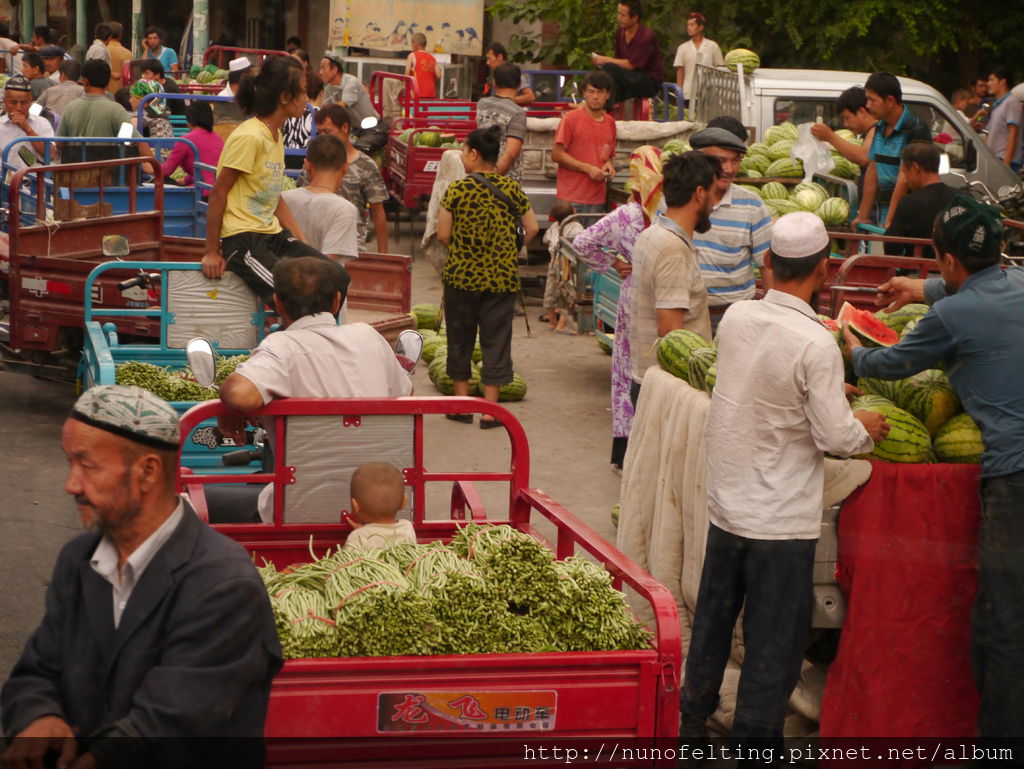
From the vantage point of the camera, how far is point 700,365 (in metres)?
5.71

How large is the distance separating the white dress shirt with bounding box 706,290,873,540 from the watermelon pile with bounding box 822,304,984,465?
39 centimetres

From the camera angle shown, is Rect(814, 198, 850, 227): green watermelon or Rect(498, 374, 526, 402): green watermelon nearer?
Rect(814, 198, 850, 227): green watermelon

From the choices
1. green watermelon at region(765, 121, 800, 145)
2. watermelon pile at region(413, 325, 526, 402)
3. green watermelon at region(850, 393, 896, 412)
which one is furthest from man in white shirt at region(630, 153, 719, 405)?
green watermelon at region(765, 121, 800, 145)

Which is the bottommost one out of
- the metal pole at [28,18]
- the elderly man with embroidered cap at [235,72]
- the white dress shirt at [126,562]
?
the white dress shirt at [126,562]

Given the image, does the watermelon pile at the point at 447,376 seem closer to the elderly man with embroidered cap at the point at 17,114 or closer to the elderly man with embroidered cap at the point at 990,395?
the elderly man with embroidered cap at the point at 17,114

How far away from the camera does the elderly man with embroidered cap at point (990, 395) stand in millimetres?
4781

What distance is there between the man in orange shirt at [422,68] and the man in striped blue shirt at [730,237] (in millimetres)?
13502

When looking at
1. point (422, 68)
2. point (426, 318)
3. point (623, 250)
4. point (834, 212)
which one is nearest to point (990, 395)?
point (623, 250)

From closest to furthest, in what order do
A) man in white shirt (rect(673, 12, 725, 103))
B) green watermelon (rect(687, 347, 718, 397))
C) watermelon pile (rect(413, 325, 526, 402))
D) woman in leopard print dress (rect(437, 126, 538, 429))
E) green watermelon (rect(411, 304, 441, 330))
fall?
green watermelon (rect(687, 347, 718, 397)), woman in leopard print dress (rect(437, 126, 538, 429)), watermelon pile (rect(413, 325, 526, 402)), green watermelon (rect(411, 304, 441, 330)), man in white shirt (rect(673, 12, 725, 103))

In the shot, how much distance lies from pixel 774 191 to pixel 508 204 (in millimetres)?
2851

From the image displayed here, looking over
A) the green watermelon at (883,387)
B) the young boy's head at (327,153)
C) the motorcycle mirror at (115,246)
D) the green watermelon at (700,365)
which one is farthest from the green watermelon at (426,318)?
the green watermelon at (883,387)

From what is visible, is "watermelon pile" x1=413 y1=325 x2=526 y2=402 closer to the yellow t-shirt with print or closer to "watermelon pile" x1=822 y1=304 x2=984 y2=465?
the yellow t-shirt with print

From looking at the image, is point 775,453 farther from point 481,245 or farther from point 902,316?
point 481,245

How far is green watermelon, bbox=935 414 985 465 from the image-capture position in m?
5.04
